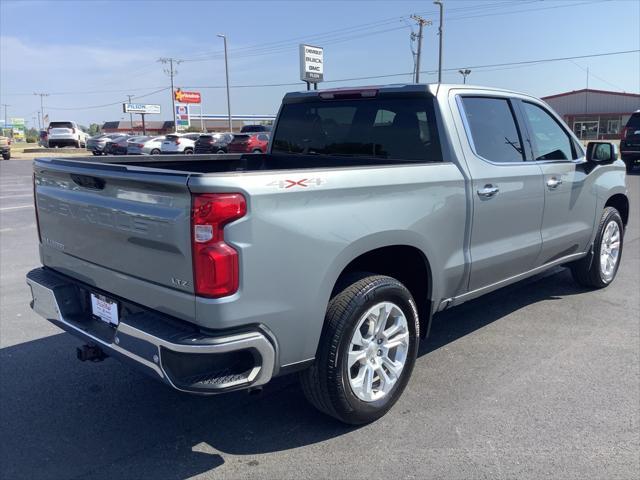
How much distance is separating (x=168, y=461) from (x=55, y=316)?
1.12 meters

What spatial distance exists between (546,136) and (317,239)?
297cm

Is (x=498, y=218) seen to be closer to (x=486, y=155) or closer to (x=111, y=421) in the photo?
(x=486, y=155)

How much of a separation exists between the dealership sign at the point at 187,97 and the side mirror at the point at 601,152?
8011 centimetres

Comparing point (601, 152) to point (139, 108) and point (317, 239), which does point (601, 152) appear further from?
point (139, 108)

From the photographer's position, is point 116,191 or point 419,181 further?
point 419,181

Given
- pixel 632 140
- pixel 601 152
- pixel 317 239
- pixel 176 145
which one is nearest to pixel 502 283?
pixel 601 152

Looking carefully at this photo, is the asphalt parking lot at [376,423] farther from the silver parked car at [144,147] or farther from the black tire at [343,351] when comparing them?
the silver parked car at [144,147]

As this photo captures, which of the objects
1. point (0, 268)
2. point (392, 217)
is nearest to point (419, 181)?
point (392, 217)

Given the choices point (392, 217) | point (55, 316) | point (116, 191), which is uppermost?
point (116, 191)

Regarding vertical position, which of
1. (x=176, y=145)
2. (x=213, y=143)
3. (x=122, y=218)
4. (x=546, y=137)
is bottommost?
(x=176, y=145)

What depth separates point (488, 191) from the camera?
4.05 m

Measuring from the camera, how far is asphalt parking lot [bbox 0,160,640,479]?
119 inches

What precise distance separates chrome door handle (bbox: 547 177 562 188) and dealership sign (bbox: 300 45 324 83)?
2608cm

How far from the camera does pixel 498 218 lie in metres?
4.21
